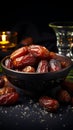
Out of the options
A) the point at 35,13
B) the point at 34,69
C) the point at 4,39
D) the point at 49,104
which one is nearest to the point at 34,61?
the point at 34,69

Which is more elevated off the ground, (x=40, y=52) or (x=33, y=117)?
(x=40, y=52)

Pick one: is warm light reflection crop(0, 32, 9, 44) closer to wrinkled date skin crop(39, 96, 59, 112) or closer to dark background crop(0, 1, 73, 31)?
dark background crop(0, 1, 73, 31)

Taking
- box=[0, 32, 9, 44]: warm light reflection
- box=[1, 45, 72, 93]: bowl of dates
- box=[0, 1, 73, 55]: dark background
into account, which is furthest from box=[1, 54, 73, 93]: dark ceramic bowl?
box=[0, 1, 73, 55]: dark background

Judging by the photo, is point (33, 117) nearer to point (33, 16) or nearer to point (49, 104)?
point (49, 104)

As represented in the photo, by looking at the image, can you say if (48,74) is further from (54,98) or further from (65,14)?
(65,14)

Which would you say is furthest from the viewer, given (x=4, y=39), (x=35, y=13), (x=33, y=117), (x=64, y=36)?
(x=35, y=13)

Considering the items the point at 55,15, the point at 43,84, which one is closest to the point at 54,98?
the point at 43,84
